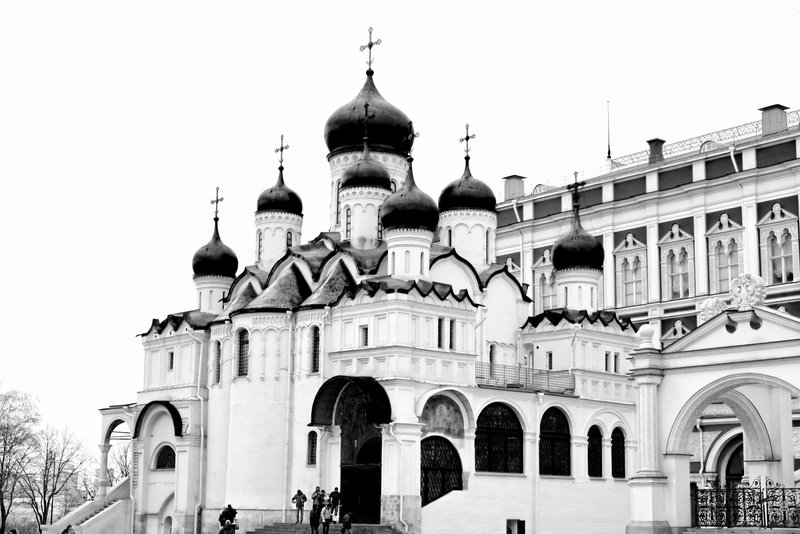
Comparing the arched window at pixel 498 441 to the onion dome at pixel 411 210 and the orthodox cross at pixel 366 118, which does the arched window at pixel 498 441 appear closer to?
the onion dome at pixel 411 210

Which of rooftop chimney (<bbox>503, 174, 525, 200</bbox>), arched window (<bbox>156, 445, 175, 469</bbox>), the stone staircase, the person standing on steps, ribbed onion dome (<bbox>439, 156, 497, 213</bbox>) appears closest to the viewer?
the stone staircase

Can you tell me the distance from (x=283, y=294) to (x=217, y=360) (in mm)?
3389

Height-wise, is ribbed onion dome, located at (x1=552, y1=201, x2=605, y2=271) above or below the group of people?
above

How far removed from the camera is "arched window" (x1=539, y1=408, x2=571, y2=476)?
34844 mm

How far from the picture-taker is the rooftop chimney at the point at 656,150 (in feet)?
157

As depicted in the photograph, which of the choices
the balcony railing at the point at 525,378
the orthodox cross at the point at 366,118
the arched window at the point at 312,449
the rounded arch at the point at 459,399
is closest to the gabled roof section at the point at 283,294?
the arched window at the point at 312,449

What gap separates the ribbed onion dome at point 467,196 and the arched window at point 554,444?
7.46 m

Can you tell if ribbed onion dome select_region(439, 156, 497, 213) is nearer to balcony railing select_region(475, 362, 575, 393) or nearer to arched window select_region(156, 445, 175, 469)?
balcony railing select_region(475, 362, 575, 393)

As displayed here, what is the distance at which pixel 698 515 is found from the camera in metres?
22.4

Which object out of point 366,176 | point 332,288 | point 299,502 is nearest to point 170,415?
point 332,288

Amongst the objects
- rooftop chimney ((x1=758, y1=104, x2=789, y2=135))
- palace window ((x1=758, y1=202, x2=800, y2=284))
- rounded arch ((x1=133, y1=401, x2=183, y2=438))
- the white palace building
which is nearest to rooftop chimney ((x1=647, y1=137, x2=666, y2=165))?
the white palace building

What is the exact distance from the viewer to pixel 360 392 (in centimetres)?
3206

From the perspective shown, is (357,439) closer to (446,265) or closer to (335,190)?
(446,265)

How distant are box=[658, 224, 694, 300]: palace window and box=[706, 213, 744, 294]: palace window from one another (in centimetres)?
92
